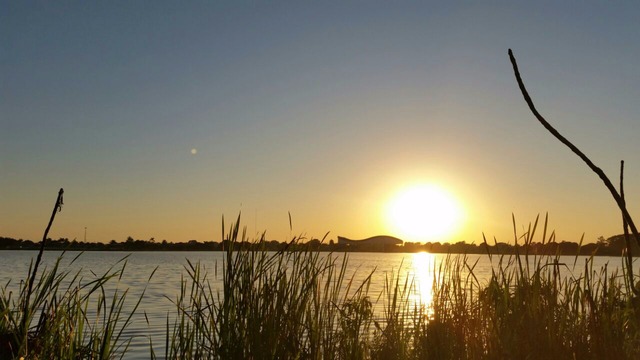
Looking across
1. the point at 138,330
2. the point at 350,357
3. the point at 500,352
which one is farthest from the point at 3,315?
the point at 138,330

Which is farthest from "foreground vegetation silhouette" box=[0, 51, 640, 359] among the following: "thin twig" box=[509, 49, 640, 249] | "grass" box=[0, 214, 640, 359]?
"thin twig" box=[509, 49, 640, 249]

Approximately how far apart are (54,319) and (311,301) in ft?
6.97

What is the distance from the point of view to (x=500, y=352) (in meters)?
5.71

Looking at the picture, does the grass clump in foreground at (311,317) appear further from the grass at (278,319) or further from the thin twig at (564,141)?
the thin twig at (564,141)

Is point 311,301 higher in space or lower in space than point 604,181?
lower

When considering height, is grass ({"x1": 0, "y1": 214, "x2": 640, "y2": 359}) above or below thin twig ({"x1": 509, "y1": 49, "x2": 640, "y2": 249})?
below

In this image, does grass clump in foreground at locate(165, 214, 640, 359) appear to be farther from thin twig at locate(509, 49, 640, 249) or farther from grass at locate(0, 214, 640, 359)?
thin twig at locate(509, 49, 640, 249)

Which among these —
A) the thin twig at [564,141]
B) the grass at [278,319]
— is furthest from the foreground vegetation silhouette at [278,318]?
the thin twig at [564,141]

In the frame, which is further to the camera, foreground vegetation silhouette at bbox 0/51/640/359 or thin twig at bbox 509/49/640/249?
foreground vegetation silhouette at bbox 0/51/640/359

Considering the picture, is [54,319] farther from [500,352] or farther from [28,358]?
[500,352]

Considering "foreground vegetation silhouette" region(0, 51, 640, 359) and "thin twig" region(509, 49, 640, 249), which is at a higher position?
"thin twig" region(509, 49, 640, 249)

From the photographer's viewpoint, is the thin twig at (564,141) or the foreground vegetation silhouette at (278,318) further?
the foreground vegetation silhouette at (278,318)

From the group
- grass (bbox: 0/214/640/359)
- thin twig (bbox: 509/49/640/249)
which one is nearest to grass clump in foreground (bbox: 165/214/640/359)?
grass (bbox: 0/214/640/359)

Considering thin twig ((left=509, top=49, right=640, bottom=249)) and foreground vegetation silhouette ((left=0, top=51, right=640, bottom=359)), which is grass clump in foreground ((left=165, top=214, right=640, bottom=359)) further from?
thin twig ((left=509, top=49, right=640, bottom=249))
